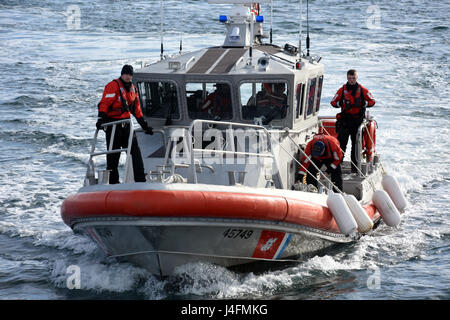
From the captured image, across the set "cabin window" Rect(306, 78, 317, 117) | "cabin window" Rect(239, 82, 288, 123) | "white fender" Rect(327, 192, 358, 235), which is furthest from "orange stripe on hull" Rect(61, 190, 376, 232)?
"cabin window" Rect(306, 78, 317, 117)

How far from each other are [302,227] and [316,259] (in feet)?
2.65

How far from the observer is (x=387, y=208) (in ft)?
28.4

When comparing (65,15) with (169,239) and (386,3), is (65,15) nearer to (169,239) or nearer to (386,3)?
(386,3)

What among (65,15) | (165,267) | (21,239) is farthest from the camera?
(65,15)

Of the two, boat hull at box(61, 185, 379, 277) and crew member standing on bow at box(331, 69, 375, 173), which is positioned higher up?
crew member standing on bow at box(331, 69, 375, 173)

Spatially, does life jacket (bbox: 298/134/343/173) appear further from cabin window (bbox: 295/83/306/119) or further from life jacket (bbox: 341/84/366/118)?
life jacket (bbox: 341/84/366/118)

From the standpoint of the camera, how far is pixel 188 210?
619cm

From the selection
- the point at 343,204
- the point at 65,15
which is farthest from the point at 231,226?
the point at 65,15

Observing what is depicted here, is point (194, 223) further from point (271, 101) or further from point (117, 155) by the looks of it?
point (271, 101)

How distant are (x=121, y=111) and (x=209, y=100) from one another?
1277 millimetres

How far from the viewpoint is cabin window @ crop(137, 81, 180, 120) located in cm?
829

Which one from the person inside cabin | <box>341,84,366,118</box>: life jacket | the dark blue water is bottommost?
the dark blue water

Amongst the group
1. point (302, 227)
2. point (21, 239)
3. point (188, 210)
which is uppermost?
point (188, 210)

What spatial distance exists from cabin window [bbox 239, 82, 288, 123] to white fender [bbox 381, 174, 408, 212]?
6.61 ft
